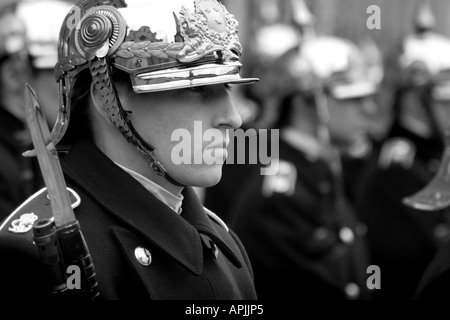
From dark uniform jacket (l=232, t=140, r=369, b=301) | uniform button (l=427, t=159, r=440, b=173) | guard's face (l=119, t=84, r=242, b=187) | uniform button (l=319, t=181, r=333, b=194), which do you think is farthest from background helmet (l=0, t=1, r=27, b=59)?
guard's face (l=119, t=84, r=242, b=187)

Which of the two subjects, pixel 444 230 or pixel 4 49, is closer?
pixel 4 49

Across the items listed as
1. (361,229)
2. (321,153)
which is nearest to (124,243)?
(321,153)

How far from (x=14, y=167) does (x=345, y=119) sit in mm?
3149

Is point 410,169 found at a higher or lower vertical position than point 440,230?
higher

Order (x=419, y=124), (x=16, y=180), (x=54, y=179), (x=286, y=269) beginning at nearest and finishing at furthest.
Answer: (x=54, y=179), (x=16, y=180), (x=286, y=269), (x=419, y=124)

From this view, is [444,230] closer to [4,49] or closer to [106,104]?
[4,49]

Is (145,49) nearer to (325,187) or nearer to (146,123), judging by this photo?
(146,123)

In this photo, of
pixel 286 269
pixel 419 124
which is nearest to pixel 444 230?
pixel 419 124

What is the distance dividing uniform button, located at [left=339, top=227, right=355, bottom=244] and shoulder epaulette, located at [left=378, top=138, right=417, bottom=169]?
180 cm

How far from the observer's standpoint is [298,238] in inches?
307

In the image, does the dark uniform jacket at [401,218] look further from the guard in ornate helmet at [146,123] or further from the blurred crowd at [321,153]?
the guard in ornate helmet at [146,123]

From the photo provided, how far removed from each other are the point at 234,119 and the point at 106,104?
42 centimetres

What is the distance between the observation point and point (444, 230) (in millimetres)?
9086

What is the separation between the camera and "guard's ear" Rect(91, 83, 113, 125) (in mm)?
3551
